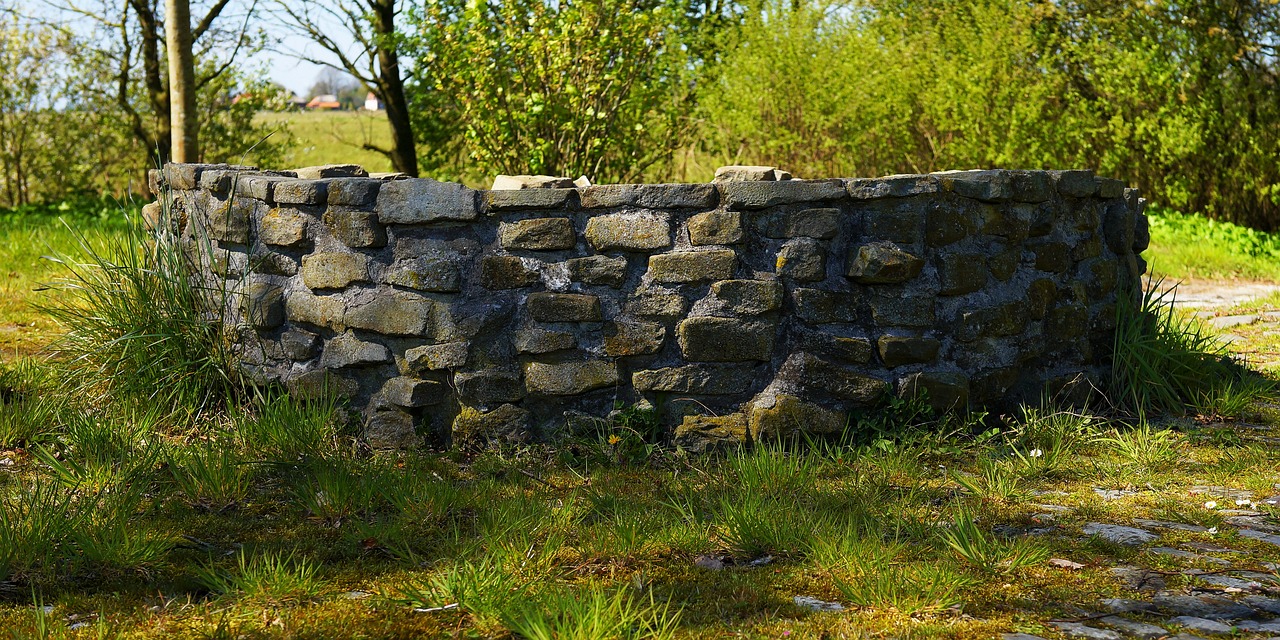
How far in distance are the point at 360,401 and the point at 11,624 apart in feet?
5.94

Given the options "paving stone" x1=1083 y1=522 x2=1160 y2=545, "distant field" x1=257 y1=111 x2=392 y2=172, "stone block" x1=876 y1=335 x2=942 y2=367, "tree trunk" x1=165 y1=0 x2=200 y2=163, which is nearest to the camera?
"paving stone" x1=1083 y1=522 x2=1160 y2=545

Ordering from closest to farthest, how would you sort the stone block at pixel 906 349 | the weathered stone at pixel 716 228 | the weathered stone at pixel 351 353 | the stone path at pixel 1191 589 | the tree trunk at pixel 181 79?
1. the stone path at pixel 1191 589
2. the weathered stone at pixel 716 228
3. the stone block at pixel 906 349
4. the weathered stone at pixel 351 353
5. the tree trunk at pixel 181 79

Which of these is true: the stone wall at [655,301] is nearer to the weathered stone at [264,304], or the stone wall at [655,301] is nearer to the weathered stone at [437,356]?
the weathered stone at [437,356]

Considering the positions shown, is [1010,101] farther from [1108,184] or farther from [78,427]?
[78,427]

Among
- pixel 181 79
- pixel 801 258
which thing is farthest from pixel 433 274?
pixel 181 79

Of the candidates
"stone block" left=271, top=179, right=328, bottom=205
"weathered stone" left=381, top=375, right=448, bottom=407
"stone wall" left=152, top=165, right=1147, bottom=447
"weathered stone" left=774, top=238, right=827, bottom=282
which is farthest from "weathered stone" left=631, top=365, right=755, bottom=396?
"stone block" left=271, top=179, right=328, bottom=205

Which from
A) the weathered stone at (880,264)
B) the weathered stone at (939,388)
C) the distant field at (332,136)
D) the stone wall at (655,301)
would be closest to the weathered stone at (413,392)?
the stone wall at (655,301)

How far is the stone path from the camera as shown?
252 centimetres

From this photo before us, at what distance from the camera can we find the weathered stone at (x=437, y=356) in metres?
4.09

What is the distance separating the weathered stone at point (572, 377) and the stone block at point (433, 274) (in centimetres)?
46

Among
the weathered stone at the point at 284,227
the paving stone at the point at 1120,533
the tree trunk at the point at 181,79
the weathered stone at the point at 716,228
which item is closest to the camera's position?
the paving stone at the point at 1120,533

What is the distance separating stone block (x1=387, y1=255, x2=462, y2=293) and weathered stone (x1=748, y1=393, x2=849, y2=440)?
4.02 feet

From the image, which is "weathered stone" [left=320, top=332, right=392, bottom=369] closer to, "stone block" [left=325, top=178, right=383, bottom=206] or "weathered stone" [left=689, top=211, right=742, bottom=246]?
"stone block" [left=325, top=178, right=383, bottom=206]

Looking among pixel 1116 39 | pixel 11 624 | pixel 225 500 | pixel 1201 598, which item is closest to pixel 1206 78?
pixel 1116 39
